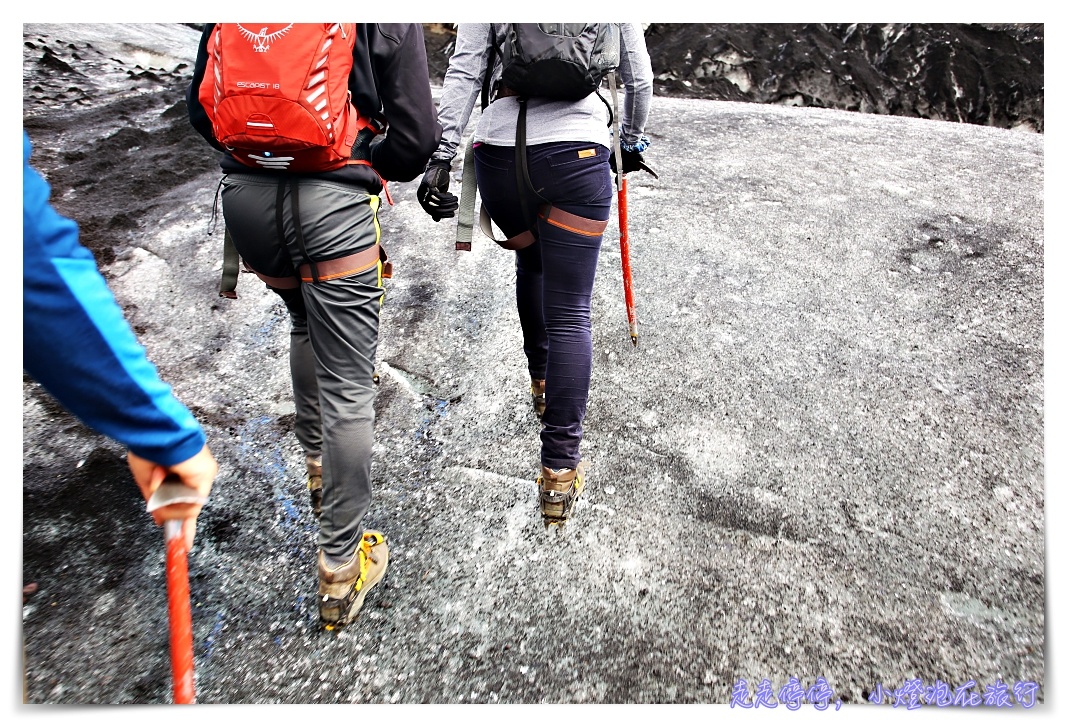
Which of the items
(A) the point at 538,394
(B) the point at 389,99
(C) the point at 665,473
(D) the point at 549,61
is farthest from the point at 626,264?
(B) the point at 389,99

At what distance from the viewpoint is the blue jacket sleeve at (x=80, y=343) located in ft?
2.82

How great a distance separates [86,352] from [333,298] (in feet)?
2.87

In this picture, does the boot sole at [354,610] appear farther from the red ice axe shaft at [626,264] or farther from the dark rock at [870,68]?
the dark rock at [870,68]

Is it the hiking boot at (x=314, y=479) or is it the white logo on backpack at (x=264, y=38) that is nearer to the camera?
the white logo on backpack at (x=264, y=38)

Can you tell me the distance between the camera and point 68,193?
4.26 metres

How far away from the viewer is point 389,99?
1.77m

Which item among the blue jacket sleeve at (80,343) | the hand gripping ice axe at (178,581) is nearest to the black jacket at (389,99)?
the blue jacket sleeve at (80,343)

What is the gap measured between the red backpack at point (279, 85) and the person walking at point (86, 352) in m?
0.65

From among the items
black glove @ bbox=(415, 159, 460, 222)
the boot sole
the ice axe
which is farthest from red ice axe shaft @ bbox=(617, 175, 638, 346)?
the boot sole

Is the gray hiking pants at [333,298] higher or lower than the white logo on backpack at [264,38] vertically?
lower

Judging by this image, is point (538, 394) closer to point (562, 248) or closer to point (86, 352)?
point (562, 248)

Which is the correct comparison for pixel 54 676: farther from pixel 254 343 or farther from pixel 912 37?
pixel 912 37

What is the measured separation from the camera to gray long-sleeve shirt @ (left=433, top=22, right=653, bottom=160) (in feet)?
6.30
